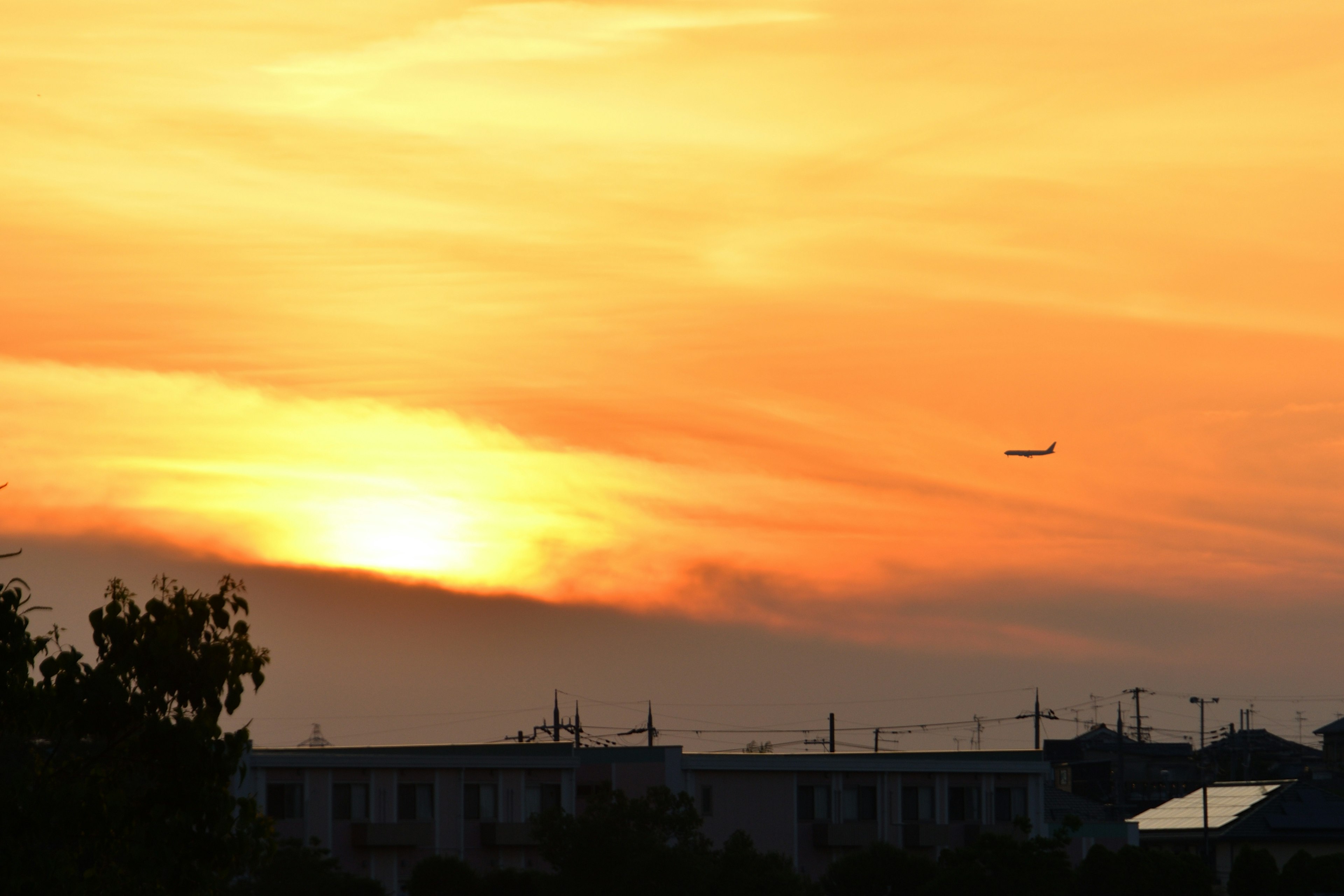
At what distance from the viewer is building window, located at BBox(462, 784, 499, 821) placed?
85.8 m

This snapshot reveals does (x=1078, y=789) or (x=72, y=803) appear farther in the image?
(x=1078, y=789)

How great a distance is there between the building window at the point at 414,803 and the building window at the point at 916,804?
29287 millimetres

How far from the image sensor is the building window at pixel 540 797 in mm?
87375

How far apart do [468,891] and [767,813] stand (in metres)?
26.9

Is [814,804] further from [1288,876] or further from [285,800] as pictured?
[285,800]

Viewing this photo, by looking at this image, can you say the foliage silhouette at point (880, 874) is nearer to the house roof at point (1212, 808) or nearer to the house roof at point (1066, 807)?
the house roof at point (1066, 807)

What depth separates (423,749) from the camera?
96.8m

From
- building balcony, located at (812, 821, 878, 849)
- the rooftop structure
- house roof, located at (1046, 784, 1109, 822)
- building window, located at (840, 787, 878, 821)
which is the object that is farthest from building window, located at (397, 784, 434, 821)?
the rooftop structure

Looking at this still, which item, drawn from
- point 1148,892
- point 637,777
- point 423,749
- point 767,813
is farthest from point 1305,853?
point 423,749

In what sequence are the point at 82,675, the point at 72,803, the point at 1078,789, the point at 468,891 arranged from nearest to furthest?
the point at 72,803
the point at 82,675
the point at 468,891
the point at 1078,789

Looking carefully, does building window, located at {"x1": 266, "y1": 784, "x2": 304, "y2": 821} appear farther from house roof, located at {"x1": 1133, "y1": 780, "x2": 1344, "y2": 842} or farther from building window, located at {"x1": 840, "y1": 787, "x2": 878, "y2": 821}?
house roof, located at {"x1": 1133, "y1": 780, "x2": 1344, "y2": 842}

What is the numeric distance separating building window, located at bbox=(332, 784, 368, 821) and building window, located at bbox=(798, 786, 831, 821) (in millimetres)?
26013

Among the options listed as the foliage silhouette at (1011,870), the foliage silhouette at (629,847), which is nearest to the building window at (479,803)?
the foliage silhouette at (629,847)

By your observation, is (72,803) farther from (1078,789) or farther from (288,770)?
(1078,789)
